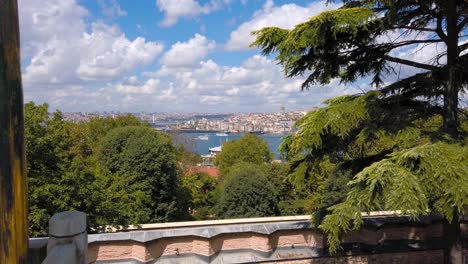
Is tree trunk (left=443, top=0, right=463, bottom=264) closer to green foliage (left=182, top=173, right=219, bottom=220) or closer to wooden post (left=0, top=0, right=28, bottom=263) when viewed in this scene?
wooden post (left=0, top=0, right=28, bottom=263)

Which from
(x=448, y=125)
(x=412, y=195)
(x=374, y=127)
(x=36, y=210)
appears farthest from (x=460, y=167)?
(x=36, y=210)

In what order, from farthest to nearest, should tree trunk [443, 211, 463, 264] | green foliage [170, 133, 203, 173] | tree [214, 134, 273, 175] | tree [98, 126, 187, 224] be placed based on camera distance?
tree [214, 134, 273, 175] < green foliage [170, 133, 203, 173] < tree [98, 126, 187, 224] < tree trunk [443, 211, 463, 264]

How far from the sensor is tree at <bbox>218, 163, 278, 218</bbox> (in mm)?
20703

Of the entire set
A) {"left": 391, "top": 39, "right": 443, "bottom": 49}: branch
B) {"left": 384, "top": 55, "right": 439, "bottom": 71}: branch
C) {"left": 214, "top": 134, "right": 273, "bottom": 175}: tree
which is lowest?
{"left": 214, "top": 134, "right": 273, "bottom": 175}: tree

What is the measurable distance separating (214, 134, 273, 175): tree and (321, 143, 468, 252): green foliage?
31.0 meters

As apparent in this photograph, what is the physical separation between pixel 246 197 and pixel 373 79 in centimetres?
1503

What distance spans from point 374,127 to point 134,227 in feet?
31.2

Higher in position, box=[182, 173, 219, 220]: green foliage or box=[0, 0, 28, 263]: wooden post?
box=[0, 0, 28, 263]: wooden post

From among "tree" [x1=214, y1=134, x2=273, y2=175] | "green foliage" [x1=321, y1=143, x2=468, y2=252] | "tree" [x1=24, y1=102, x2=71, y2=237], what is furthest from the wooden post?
"tree" [x1=214, y1=134, x2=273, y2=175]

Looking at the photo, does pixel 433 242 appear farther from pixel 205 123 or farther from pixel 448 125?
pixel 205 123

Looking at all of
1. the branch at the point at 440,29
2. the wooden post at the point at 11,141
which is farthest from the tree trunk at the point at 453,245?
the wooden post at the point at 11,141

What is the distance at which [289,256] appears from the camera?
671 centimetres

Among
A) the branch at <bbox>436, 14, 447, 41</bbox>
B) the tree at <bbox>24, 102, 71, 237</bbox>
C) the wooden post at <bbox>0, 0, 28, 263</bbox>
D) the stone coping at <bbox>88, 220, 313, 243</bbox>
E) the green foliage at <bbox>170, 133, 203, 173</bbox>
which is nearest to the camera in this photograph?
the wooden post at <bbox>0, 0, 28, 263</bbox>

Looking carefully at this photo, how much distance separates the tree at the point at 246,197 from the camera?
815 inches
